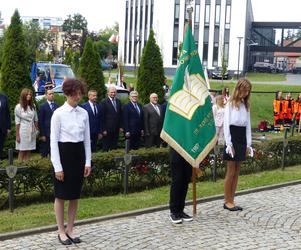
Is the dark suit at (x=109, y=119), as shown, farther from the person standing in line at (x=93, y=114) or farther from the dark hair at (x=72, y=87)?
the dark hair at (x=72, y=87)

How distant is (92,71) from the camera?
17.9 meters

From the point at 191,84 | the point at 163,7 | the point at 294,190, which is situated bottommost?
the point at 294,190

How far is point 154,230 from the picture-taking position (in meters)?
6.96

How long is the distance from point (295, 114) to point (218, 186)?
40.1 ft

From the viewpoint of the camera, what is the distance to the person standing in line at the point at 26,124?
1149 cm

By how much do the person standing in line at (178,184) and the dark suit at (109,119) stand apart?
5.05 m

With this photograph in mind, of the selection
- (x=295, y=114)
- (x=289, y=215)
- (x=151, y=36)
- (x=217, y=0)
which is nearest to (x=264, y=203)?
(x=289, y=215)

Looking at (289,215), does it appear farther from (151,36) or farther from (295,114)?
(295,114)

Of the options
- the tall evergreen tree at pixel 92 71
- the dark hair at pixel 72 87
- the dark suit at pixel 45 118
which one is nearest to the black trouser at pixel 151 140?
the dark suit at pixel 45 118

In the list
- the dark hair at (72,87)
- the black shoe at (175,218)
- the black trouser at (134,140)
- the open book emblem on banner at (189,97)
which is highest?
the dark hair at (72,87)

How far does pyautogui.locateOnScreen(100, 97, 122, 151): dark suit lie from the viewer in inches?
484

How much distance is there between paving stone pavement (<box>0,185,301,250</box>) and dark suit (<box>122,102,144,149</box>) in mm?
4263

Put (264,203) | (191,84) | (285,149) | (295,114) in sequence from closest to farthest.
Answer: (191,84) < (264,203) < (285,149) < (295,114)

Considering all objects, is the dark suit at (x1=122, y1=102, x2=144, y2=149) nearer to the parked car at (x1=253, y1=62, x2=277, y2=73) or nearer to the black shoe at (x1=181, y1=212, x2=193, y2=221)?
the black shoe at (x1=181, y1=212, x2=193, y2=221)
